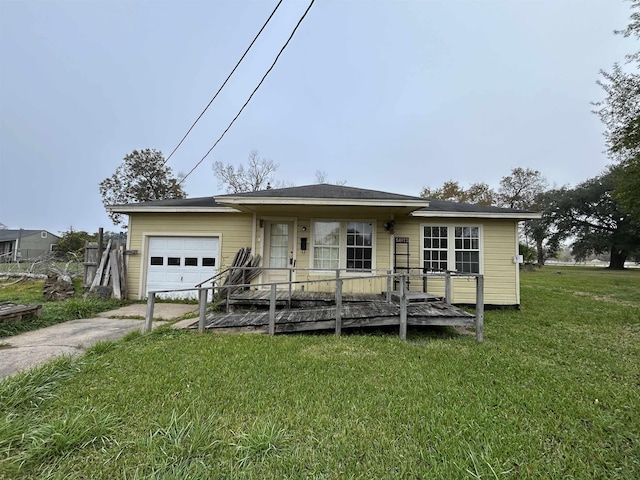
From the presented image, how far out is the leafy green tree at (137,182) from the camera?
23594 millimetres

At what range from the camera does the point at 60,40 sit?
30.9 ft

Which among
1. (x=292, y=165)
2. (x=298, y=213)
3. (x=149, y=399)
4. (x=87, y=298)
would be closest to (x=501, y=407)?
(x=149, y=399)

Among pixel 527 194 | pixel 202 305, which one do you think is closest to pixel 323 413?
pixel 202 305

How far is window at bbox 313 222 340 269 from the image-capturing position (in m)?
7.84

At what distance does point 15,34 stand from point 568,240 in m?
45.7

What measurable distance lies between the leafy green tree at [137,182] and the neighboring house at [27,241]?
14244 mm

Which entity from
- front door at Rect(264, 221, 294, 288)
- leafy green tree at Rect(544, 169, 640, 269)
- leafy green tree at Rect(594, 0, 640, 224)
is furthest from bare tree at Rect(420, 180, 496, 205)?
front door at Rect(264, 221, 294, 288)

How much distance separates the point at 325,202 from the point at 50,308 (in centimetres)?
675

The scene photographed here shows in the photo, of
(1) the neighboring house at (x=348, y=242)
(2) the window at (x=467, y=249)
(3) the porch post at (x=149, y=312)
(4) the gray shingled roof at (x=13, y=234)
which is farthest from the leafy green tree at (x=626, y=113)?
(4) the gray shingled roof at (x=13, y=234)

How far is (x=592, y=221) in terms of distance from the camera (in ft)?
99.6

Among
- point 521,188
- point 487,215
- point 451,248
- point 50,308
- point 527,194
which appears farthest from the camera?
point 527,194

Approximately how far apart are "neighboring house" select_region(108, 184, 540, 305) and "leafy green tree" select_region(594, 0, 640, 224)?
15.5 ft

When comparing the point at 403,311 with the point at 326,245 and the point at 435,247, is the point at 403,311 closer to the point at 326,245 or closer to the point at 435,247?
the point at 326,245

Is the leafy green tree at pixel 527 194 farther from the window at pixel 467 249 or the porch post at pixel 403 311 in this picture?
the porch post at pixel 403 311
